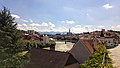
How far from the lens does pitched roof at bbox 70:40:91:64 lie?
3384cm

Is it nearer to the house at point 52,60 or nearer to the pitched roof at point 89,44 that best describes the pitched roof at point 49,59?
the house at point 52,60

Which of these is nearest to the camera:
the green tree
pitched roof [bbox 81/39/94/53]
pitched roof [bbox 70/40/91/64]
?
the green tree

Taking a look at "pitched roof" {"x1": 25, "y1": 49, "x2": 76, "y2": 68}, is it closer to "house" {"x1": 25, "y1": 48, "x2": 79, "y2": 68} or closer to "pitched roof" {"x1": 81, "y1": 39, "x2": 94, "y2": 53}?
"house" {"x1": 25, "y1": 48, "x2": 79, "y2": 68}

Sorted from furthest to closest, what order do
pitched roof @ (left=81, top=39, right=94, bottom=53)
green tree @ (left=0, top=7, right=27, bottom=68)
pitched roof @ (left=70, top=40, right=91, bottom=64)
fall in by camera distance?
pitched roof @ (left=81, top=39, right=94, bottom=53) → pitched roof @ (left=70, top=40, right=91, bottom=64) → green tree @ (left=0, top=7, right=27, bottom=68)

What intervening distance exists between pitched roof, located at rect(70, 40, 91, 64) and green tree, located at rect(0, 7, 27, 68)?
15711 millimetres

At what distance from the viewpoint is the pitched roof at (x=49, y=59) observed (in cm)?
2550

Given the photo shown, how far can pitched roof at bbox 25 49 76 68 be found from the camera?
83.7 feet

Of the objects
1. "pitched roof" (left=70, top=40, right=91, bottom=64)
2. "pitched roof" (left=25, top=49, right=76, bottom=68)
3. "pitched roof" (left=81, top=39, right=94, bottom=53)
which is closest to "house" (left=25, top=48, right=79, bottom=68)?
"pitched roof" (left=25, top=49, right=76, bottom=68)

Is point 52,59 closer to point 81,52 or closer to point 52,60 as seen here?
point 52,60

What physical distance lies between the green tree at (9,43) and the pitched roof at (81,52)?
15711mm

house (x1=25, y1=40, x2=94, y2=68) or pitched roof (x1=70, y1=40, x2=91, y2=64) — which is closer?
house (x1=25, y1=40, x2=94, y2=68)

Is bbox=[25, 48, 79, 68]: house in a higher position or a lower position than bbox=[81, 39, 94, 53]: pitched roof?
lower

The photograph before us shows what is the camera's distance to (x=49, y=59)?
2695cm

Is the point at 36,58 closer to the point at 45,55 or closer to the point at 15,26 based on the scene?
the point at 45,55
